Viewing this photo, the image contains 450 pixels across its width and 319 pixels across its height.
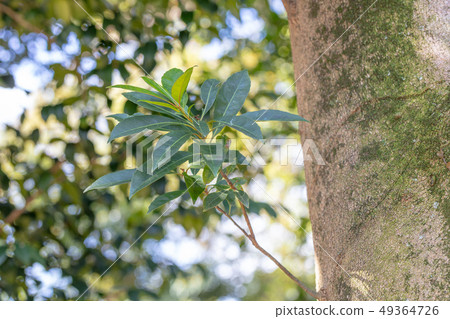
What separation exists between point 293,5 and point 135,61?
80 centimetres

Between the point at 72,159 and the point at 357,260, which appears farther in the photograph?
the point at 72,159

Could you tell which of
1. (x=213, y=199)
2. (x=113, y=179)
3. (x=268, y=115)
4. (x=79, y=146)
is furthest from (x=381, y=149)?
(x=79, y=146)

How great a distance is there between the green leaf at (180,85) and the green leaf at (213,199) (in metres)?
0.18

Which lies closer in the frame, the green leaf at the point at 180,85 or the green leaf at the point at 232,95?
the green leaf at the point at 180,85

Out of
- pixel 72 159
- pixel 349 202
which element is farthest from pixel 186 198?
pixel 349 202

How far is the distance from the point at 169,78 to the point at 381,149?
1.07ft

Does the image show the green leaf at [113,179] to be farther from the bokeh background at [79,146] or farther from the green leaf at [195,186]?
the bokeh background at [79,146]

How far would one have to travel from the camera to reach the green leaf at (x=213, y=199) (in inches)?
26.8

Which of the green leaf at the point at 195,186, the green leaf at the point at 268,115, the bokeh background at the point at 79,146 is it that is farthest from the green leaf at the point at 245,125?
the bokeh background at the point at 79,146

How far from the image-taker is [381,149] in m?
0.59

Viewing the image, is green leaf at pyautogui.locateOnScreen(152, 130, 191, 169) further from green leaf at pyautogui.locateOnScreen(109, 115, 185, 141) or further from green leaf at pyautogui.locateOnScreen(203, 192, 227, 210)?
green leaf at pyautogui.locateOnScreen(203, 192, 227, 210)

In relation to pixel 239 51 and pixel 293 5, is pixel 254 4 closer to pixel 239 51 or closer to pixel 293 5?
pixel 239 51

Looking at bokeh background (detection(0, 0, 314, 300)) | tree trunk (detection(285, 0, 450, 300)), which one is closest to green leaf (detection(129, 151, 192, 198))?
tree trunk (detection(285, 0, 450, 300))

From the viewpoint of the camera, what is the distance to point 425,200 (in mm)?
539
